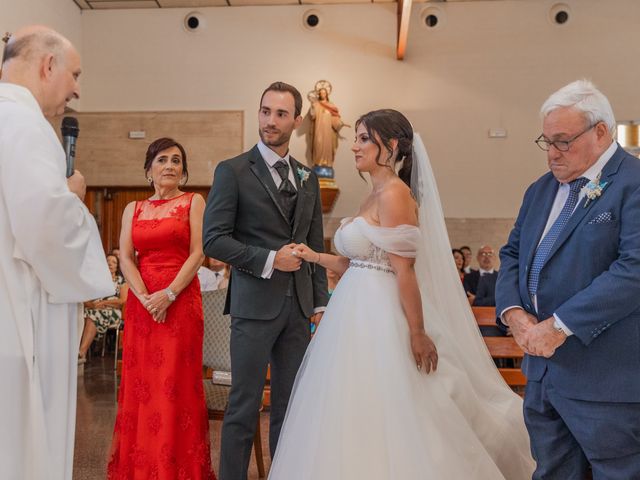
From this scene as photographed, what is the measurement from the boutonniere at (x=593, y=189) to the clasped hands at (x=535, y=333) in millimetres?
447

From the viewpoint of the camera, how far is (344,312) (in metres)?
2.88

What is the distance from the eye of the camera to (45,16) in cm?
1105

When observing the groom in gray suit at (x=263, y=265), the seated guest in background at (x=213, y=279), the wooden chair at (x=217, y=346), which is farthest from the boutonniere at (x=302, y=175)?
the seated guest in background at (x=213, y=279)

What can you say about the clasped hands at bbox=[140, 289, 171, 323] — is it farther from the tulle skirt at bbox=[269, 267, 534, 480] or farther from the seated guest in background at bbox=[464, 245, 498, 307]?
the seated guest in background at bbox=[464, 245, 498, 307]

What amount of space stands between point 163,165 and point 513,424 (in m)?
2.22

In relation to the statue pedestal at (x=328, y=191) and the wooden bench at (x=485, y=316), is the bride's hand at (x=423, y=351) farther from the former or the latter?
the statue pedestal at (x=328, y=191)

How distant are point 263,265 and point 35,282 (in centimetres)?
110

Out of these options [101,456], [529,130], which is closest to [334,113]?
[529,130]

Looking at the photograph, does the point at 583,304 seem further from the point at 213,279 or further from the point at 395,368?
the point at 213,279

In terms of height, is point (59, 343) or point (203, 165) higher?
point (203, 165)

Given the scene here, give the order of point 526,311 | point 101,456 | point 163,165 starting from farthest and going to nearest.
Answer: point 101,456
point 163,165
point 526,311

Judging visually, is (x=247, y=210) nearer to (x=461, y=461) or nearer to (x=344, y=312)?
(x=344, y=312)

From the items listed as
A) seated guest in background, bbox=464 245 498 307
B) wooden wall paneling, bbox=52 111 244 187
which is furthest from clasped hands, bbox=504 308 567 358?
wooden wall paneling, bbox=52 111 244 187

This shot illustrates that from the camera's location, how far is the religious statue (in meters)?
11.7
